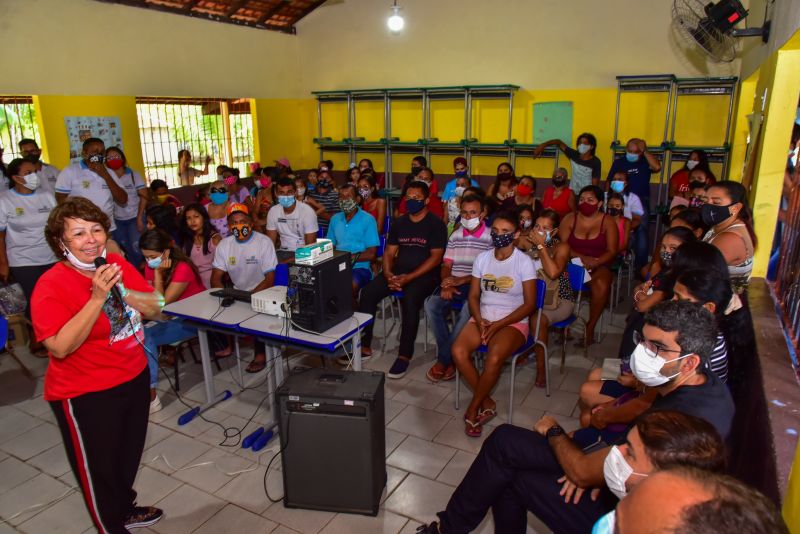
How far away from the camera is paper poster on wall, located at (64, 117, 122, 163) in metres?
6.67

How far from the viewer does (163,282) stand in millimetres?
3844

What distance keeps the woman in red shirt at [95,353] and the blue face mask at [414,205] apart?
8.02 ft

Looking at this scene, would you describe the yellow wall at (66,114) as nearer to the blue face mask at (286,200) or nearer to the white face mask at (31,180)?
the white face mask at (31,180)

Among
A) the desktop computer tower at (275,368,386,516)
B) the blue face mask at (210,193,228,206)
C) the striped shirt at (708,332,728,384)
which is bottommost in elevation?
the desktop computer tower at (275,368,386,516)

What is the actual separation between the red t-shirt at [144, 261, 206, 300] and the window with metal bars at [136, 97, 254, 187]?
14.4 feet

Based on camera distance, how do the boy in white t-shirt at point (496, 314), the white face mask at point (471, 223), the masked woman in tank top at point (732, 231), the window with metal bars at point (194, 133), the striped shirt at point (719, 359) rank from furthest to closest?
the window with metal bars at point (194, 133) → the white face mask at point (471, 223) → the boy in white t-shirt at point (496, 314) → the masked woman in tank top at point (732, 231) → the striped shirt at point (719, 359)

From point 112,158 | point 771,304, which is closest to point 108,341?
point 771,304

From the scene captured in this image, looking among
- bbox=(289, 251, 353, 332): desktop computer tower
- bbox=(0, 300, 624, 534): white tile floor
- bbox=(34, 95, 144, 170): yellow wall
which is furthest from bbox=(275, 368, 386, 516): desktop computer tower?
bbox=(34, 95, 144, 170): yellow wall

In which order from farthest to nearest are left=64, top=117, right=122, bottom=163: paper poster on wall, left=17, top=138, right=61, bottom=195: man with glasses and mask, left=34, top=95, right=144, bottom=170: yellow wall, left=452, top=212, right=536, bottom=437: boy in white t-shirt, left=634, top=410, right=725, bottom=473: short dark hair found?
left=64, top=117, right=122, bottom=163: paper poster on wall < left=34, top=95, right=144, bottom=170: yellow wall < left=17, top=138, right=61, bottom=195: man with glasses and mask < left=452, top=212, right=536, bottom=437: boy in white t-shirt < left=634, top=410, right=725, bottom=473: short dark hair

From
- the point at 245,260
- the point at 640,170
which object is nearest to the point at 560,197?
the point at 640,170

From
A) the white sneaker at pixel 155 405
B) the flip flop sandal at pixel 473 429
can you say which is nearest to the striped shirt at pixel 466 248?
the flip flop sandal at pixel 473 429

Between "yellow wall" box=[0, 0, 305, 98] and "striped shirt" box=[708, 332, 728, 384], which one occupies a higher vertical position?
"yellow wall" box=[0, 0, 305, 98]

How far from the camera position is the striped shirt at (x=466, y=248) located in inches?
172

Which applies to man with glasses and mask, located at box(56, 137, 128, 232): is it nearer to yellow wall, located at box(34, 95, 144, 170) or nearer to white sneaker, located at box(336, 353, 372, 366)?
yellow wall, located at box(34, 95, 144, 170)
